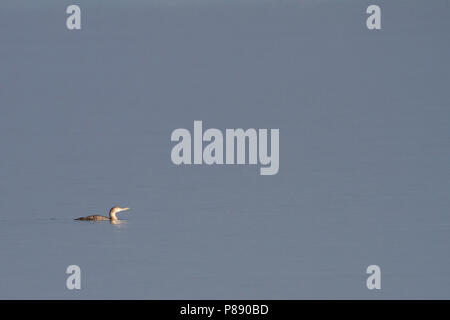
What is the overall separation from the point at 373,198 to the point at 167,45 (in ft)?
140

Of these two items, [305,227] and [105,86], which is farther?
[105,86]

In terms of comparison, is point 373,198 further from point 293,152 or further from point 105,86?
point 105,86

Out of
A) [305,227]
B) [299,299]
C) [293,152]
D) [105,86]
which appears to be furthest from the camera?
[105,86]

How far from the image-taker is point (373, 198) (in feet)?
87.5

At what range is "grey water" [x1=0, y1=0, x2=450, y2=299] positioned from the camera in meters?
21.4

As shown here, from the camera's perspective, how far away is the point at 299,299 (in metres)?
20.2

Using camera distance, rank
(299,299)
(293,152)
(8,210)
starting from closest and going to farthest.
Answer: (299,299), (8,210), (293,152)

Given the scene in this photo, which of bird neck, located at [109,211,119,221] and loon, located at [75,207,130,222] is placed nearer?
loon, located at [75,207,130,222]

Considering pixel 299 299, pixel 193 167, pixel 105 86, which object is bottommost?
pixel 299 299

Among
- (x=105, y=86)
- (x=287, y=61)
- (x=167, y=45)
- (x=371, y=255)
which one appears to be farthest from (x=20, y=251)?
(x=167, y=45)

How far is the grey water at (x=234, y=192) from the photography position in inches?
842

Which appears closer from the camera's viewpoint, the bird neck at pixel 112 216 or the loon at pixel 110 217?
the loon at pixel 110 217

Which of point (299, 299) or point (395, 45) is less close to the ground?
point (395, 45)

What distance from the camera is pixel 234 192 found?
2748 cm
